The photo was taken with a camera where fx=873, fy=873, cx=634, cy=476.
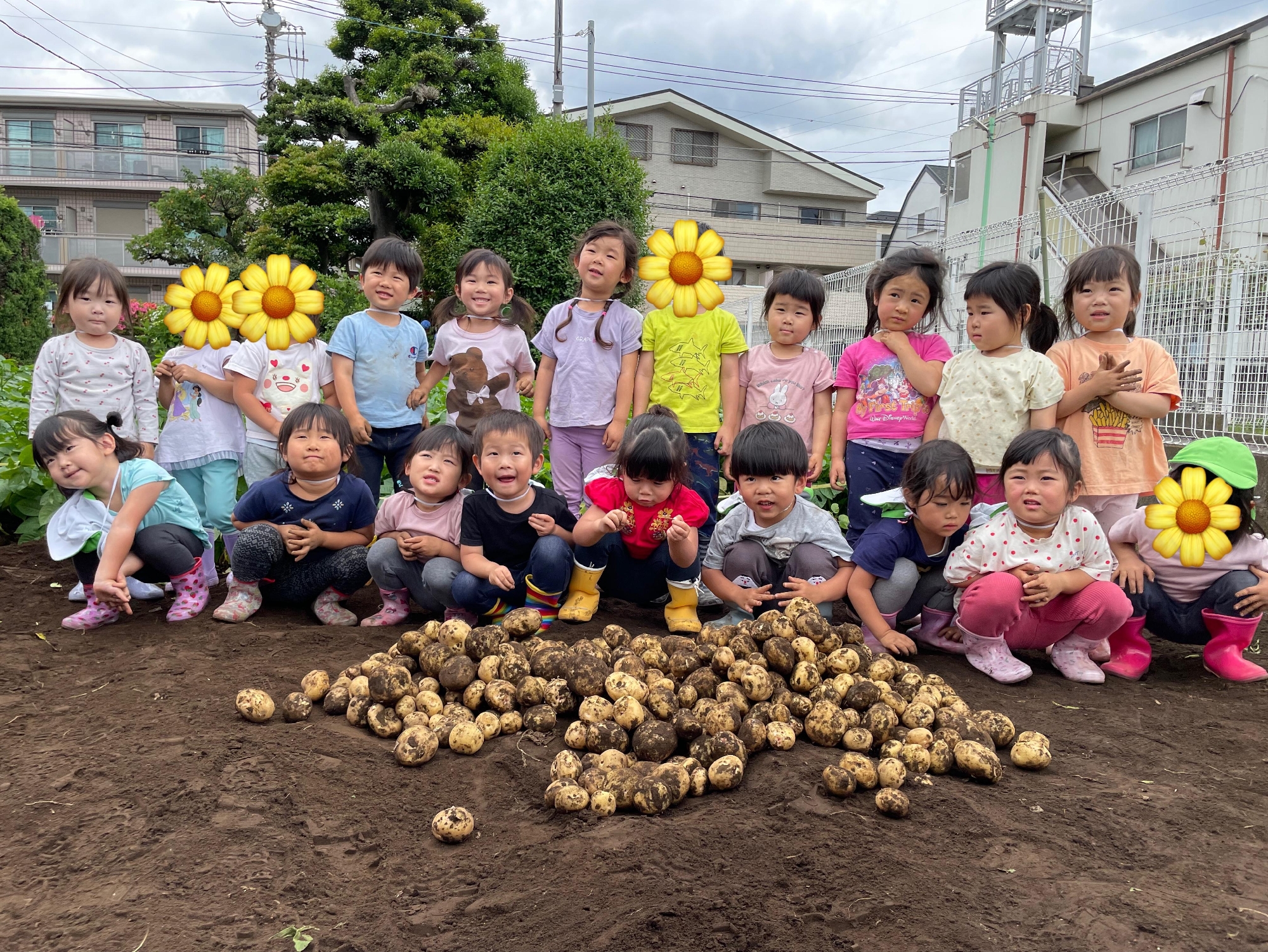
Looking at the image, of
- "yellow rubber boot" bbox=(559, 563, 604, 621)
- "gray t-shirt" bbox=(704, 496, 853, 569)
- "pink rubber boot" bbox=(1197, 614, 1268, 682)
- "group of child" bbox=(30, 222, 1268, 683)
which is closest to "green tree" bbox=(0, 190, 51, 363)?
"group of child" bbox=(30, 222, 1268, 683)

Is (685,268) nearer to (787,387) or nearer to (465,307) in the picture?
(787,387)

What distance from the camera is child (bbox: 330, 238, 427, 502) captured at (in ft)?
12.8

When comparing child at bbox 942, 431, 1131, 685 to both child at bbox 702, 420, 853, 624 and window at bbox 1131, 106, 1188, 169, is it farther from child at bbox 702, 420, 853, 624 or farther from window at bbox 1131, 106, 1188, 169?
window at bbox 1131, 106, 1188, 169

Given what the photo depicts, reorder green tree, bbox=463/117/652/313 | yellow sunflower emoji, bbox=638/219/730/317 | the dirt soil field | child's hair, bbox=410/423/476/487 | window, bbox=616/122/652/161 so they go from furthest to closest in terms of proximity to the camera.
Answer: window, bbox=616/122/652/161
green tree, bbox=463/117/652/313
yellow sunflower emoji, bbox=638/219/730/317
child's hair, bbox=410/423/476/487
the dirt soil field

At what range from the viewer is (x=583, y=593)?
3.50 m

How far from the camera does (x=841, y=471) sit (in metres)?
3.86

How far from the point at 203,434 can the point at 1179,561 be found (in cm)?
412

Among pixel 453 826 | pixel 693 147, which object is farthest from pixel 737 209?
pixel 453 826

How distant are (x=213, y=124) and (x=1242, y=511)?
36.3 m

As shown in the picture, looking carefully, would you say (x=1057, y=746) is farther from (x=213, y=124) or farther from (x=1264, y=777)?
(x=213, y=124)

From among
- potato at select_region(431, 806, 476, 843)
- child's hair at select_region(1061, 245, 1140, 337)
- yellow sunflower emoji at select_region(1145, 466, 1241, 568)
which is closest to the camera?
potato at select_region(431, 806, 476, 843)

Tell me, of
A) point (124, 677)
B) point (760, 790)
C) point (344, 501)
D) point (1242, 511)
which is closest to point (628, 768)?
point (760, 790)

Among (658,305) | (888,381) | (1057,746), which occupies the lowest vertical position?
(1057,746)

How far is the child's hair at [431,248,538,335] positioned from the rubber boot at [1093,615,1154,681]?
2809mm
